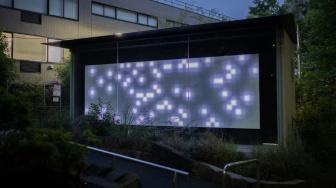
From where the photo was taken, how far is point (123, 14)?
114ft

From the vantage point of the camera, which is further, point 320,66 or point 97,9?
point 97,9

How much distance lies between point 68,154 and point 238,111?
7012 mm

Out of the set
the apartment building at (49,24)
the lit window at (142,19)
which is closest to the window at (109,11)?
the apartment building at (49,24)

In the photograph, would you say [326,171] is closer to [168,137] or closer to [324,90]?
[168,137]

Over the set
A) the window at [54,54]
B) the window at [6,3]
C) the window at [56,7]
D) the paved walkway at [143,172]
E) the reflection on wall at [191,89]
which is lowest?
the paved walkway at [143,172]

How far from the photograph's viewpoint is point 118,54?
13250 mm

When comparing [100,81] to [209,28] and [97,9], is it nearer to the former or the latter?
[209,28]

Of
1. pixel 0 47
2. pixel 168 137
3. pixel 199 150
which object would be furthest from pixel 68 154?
pixel 0 47

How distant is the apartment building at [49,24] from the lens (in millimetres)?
26156

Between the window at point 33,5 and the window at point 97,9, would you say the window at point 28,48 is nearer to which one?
the window at point 33,5

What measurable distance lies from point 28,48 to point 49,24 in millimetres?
2598

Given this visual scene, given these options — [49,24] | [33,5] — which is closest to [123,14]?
[49,24]

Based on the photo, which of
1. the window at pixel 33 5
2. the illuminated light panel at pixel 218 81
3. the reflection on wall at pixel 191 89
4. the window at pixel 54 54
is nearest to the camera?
the reflection on wall at pixel 191 89

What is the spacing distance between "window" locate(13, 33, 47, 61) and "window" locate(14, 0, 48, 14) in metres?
1.90
